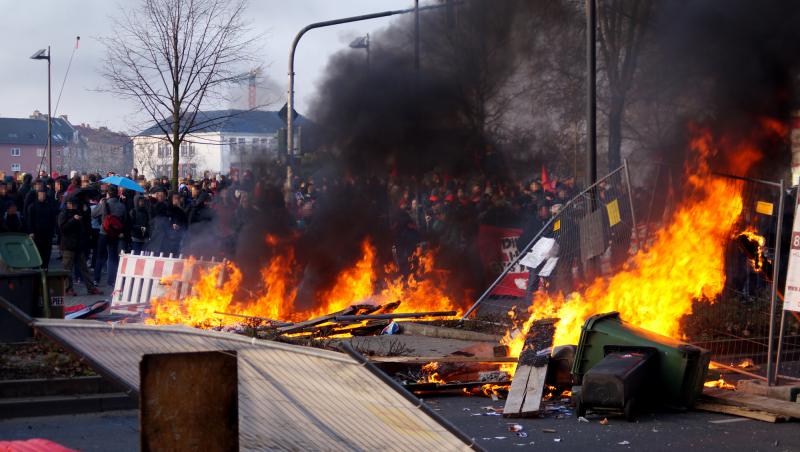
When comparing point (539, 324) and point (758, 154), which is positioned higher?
point (758, 154)

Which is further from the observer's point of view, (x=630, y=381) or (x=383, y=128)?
(x=383, y=128)

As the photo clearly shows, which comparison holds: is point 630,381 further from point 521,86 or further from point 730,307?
point 521,86

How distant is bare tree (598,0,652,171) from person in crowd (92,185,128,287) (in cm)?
889

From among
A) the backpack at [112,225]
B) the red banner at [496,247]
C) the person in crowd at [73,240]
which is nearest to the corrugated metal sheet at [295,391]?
A: the red banner at [496,247]

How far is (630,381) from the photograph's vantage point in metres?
6.97

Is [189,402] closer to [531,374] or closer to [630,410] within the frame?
[630,410]

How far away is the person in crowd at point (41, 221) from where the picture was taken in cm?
1602

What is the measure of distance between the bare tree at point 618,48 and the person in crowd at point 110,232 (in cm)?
889

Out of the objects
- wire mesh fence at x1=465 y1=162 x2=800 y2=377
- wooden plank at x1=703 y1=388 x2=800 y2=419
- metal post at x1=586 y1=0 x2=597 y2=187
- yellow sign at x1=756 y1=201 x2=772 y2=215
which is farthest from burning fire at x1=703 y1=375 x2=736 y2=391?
metal post at x1=586 y1=0 x2=597 y2=187

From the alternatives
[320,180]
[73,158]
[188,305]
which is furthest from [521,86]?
[73,158]

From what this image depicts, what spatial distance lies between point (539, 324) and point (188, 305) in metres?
5.23

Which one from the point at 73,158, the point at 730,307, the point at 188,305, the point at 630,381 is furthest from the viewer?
the point at 73,158

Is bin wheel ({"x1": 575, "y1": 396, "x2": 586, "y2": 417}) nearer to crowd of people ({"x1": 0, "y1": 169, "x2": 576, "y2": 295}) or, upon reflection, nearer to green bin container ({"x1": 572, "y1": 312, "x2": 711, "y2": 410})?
green bin container ({"x1": 572, "y1": 312, "x2": 711, "y2": 410})

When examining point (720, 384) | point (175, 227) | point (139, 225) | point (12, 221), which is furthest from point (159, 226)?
point (720, 384)
